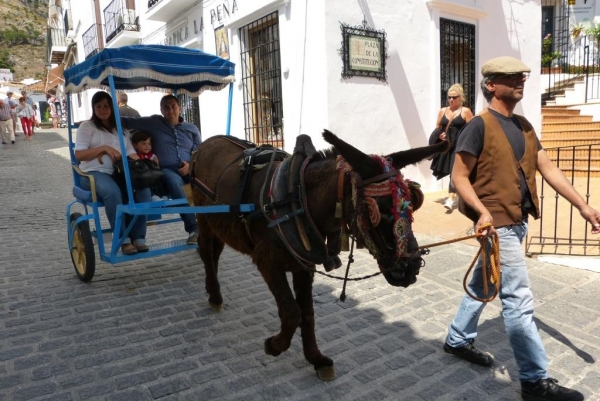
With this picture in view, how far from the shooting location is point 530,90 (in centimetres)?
1050

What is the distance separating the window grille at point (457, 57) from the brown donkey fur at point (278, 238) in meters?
6.39

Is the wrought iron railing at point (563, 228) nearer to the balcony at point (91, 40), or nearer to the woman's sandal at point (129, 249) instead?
the woman's sandal at point (129, 249)

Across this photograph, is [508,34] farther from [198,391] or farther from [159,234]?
[198,391]

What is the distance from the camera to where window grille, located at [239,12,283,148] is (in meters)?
8.73

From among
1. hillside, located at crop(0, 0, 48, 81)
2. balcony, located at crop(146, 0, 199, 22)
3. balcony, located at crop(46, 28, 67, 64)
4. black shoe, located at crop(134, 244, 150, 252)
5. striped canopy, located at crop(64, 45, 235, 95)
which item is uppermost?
hillside, located at crop(0, 0, 48, 81)

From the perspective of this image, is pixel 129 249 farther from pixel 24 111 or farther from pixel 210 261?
pixel 24 111

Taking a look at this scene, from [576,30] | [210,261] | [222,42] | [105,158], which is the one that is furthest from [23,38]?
[210,261]

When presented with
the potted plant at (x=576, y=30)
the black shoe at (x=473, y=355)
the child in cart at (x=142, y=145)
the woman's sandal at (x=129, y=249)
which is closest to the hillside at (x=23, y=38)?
the potted plant at (x=576, y=30)

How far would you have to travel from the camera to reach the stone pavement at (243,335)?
2857mm

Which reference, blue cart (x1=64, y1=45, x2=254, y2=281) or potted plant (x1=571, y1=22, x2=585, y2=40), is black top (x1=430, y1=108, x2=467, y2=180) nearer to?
blue cart (x1=64, y1=45, x2=254, y2=281)

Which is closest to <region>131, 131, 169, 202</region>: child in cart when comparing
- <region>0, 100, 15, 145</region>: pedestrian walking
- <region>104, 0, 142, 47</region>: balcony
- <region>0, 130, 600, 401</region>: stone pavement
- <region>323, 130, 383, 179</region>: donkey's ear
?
<region>0, 130, 600, 401</region>: stone pavement

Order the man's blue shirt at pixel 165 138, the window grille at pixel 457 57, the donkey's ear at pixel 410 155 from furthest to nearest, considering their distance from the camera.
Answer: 1. the window grille at pixel 457 57
2. the man's blue shirt at pixel 165 138
3. the donkey's ear at pixel 410 155

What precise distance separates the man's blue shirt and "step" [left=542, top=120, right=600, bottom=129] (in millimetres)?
9268

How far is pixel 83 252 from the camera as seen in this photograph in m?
4.67
